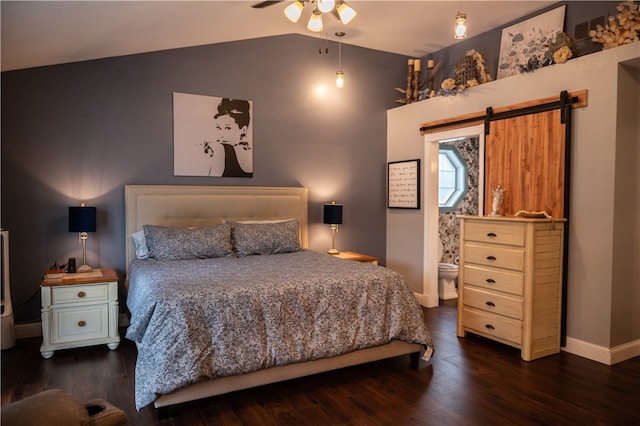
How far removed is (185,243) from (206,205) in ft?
2.21

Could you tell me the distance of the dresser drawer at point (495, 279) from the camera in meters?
3.44

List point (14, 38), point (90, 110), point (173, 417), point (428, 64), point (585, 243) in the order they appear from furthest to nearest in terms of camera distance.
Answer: point (428, 64)
point (90, 110)
point (585, 243)
point (14, 38)
point (173, 417)

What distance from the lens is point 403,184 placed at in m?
5.27

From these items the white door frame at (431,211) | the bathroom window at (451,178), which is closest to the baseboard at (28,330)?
the white door frame at (431,211)

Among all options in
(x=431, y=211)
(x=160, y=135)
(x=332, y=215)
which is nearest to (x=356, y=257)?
(x=332, y=215)

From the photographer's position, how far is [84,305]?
3482 millimetres

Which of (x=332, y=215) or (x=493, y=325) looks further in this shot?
(x=332, y=215)

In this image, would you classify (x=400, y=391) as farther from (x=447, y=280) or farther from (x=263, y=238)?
(x=447, y=280)

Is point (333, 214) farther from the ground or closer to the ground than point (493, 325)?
farther from the ground

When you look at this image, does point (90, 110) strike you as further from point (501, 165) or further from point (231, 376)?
point (501, 165)

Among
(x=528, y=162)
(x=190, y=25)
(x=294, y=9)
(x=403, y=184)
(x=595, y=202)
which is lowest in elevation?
(x=595, y=202)

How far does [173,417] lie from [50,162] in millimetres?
2676

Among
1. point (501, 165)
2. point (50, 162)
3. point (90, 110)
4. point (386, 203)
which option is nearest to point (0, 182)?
point (50, 162)

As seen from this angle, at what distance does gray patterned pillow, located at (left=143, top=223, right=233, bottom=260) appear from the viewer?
3832 mm
